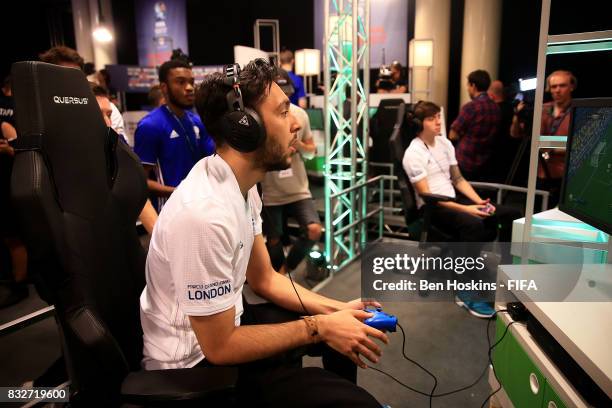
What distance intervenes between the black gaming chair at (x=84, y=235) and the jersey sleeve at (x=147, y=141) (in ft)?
3.68

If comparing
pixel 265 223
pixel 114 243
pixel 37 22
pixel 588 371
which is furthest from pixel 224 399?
pixel 37 22

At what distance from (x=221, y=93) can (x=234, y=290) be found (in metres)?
0.53

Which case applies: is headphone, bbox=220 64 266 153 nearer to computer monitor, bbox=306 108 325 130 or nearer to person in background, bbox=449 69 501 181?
person in background, bbox=449 69 501 181

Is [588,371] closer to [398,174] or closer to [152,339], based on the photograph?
[152,339]

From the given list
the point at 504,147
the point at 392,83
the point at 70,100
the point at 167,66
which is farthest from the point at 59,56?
the point at 504,147

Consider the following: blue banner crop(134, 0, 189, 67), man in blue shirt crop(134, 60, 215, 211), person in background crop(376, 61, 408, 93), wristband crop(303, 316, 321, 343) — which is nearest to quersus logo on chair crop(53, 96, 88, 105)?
wristband crop(303, 316, 321, 343)

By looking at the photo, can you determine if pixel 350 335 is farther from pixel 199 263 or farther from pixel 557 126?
pixel 557 126

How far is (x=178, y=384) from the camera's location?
3.05 feet

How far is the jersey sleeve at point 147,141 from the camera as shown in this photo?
2322mm

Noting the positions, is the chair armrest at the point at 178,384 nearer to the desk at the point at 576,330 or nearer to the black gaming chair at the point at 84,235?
the black gaming chair at the point at 84,235

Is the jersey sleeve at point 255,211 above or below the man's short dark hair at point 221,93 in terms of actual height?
below

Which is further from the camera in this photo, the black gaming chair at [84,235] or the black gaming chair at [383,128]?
the black gaming chair at [383,128]

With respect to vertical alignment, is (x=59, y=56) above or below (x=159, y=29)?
below

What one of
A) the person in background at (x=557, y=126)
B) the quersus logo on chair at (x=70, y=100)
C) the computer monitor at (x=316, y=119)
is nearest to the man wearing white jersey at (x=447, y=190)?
the person in background at (x=557, y=126)
